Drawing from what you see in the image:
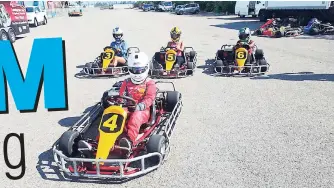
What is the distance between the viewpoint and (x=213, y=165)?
427 cm

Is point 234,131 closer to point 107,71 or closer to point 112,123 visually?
point 112,123

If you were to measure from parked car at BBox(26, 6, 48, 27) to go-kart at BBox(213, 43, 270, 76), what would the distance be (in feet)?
72.5

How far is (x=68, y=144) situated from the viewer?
163 inches

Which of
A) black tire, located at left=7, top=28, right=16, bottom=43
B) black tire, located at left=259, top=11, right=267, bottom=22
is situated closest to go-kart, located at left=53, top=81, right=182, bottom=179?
black tire, located at left=7, top=28, right=16, bottom=43

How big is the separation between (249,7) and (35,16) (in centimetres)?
1894

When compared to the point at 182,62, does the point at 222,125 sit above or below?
below

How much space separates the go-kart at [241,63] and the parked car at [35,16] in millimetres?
22085

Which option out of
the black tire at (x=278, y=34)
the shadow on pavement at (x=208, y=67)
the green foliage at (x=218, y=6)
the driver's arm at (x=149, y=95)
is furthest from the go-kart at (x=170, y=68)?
the green foliage at (x=218, y=6)

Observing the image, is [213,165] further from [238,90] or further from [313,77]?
[313,77]

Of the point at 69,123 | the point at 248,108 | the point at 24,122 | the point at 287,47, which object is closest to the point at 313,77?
the point at 248,108

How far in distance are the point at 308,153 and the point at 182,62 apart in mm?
5378

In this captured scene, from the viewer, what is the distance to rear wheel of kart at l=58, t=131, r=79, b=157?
13.6 feet

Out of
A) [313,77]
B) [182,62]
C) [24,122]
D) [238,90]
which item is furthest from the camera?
[182,62]

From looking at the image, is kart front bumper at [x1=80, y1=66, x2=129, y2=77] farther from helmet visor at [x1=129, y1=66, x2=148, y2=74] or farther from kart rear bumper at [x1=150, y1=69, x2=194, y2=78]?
helmet visor at [x1=129, y1=66, x2=148, y2=74]
